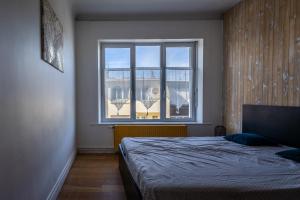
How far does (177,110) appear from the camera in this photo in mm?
4832

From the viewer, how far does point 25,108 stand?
5.57ft

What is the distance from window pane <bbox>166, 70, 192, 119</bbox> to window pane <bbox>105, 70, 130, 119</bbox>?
0.82 metres

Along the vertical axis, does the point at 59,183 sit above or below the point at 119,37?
below

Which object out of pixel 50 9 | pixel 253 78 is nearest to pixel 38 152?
pixel 50 9

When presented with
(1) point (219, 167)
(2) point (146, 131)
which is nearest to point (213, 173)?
(1) point (219, 167)

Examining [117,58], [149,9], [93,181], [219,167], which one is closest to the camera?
[219,167]

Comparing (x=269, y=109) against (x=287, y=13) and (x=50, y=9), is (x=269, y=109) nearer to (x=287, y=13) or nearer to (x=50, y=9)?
(x=287, y=13)

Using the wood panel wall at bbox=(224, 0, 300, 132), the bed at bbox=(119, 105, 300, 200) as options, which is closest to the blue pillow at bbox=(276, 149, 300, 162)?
the bed at bbox=(119, 105, 300, 200)

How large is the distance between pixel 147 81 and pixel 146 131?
3.34ft

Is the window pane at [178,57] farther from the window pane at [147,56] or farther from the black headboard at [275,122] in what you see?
the black headboard at [275,122]

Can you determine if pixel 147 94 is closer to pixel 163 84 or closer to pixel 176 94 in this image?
pixel 163 84

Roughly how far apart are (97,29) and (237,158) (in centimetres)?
339

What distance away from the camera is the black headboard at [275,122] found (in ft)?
8.70

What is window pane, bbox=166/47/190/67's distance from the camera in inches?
190
